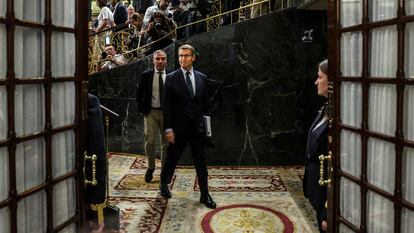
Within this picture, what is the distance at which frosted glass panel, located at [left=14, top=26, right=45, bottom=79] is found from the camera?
2055 millimetres

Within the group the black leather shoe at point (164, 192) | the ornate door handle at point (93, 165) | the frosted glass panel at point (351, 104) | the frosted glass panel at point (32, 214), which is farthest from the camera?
the black leather shoe at point (164, 192)

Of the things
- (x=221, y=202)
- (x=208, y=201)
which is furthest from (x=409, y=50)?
(x=221, y=202)

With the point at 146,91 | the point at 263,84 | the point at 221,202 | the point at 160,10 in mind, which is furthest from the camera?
the point at 160,10

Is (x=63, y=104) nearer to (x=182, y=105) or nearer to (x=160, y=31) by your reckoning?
(x=182, y=105)

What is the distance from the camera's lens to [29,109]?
7.07 feet

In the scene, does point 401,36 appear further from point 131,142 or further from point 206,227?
point 131,142

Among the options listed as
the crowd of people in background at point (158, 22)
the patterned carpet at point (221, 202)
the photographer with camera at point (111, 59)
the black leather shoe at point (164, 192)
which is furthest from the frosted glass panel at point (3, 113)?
the photographer with camera at point (111, 59)

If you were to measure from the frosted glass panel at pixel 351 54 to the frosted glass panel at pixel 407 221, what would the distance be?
73cm

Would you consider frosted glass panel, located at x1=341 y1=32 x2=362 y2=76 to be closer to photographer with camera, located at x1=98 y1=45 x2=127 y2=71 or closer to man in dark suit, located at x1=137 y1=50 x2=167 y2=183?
man in dark suit, located at x1=137 y1=50 x2=167 y2=183

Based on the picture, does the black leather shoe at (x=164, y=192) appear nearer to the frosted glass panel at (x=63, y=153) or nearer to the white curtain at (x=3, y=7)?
the frosted glass panel at (x=63, y=153)

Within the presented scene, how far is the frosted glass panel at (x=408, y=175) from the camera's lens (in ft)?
6.59

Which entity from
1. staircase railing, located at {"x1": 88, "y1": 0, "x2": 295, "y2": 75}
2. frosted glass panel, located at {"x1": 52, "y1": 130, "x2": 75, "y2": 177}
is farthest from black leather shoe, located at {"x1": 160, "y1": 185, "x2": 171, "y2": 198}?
staircase railing, located at {"x1": 88, "y1": 0, "x2": 295, "y2": 75}

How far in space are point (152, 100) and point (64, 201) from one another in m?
3.95

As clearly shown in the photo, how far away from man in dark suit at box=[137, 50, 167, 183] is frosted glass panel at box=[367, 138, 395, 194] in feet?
13.6
